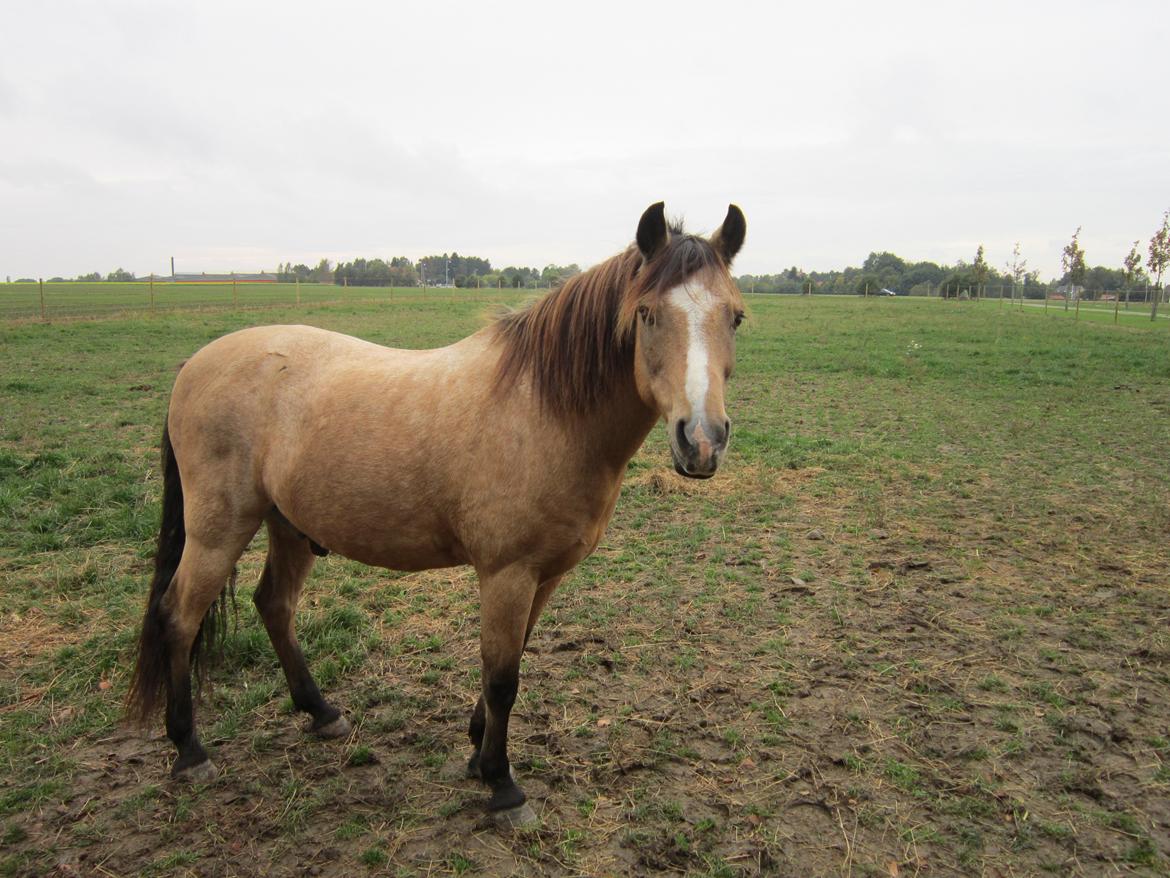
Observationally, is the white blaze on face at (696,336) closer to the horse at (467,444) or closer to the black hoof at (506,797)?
the horse at (467,444)

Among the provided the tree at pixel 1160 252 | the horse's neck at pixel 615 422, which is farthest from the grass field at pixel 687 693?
the tree at pixel 1160 252

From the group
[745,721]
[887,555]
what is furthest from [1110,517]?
[745,721]

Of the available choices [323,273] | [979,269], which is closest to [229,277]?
[323,273]

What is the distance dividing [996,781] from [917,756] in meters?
0.33

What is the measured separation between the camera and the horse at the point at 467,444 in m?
2.49

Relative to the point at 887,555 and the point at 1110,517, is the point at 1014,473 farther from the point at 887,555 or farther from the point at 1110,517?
the point at 887,555

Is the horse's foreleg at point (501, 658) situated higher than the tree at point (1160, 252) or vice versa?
the tree at point (1160, 252)

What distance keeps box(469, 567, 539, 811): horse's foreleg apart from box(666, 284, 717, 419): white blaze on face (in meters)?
1.04

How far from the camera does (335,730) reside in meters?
3.42

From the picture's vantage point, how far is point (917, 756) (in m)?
3.20

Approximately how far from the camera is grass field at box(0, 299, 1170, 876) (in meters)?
2.73

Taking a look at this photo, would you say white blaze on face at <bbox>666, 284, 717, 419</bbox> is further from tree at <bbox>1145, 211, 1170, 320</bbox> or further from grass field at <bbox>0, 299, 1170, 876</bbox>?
tree at <bbox>1145, 211, 1170, 320</bbox>

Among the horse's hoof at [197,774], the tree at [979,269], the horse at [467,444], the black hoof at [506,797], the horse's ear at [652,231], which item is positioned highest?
the tree at [979,269]

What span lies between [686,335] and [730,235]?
0.63 m
